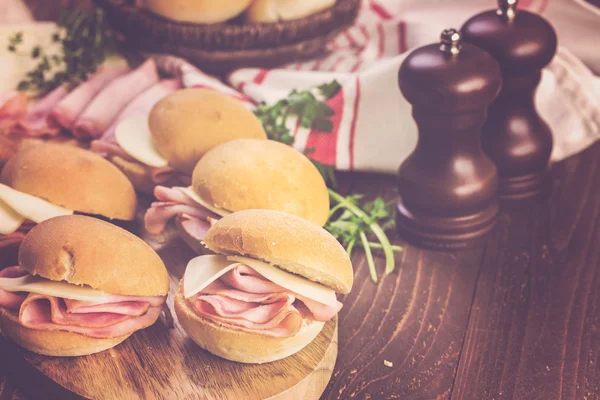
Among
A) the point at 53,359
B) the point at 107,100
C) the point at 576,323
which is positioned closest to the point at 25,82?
the point at 107,100

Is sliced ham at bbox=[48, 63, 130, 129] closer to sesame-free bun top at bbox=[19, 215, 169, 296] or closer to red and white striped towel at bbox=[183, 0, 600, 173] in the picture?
red and white striped towel at bbox=[183, 0, 600, 173]

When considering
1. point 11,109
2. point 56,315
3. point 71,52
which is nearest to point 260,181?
point 56,315

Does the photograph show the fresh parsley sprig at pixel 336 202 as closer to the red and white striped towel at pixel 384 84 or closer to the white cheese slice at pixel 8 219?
the red and white striped towel at pixel 384 84

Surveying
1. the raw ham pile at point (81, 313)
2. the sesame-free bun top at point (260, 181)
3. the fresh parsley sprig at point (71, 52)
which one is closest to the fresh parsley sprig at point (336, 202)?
the sesame-free bun top at point (260, 181)

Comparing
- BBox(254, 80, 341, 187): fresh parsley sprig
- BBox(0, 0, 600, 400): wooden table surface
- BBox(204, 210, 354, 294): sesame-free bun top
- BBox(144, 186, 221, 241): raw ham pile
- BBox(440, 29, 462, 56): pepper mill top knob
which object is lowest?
BBox(0, 0, 600, 400): wooden table surface

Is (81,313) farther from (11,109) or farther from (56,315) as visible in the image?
(11,109)

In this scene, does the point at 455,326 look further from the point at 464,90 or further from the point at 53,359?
the point at 53,359

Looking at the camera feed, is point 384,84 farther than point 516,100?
Yes

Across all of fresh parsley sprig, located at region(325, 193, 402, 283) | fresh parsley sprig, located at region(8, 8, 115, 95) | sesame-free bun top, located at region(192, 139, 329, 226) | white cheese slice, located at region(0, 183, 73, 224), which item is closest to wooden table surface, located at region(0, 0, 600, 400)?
fresh parsley sprig, located at region(325, 193, 402, 283)
